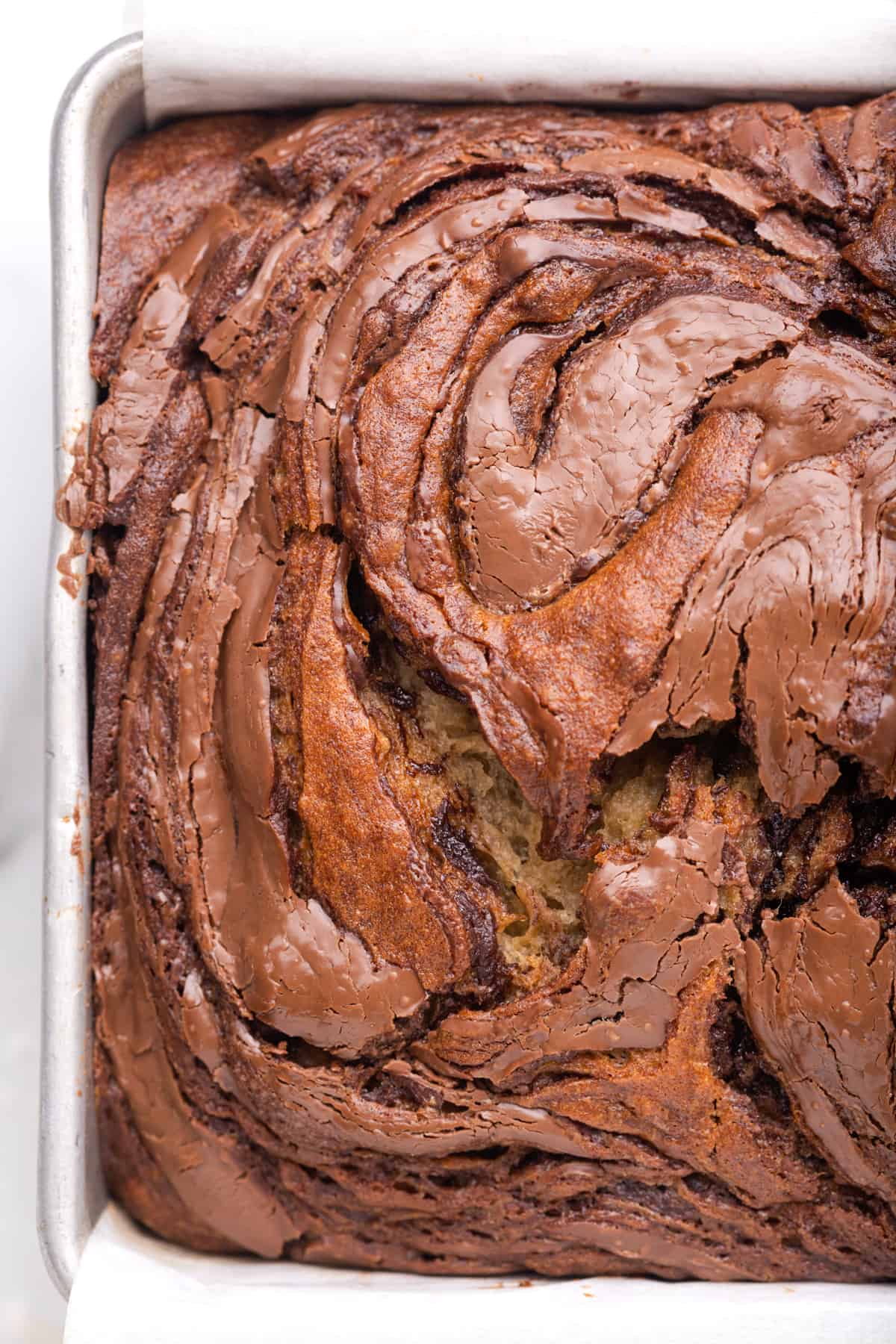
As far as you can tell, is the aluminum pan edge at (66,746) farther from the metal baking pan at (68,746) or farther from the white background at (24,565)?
the white background at (24,565)

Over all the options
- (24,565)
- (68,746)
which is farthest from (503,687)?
(24,565)

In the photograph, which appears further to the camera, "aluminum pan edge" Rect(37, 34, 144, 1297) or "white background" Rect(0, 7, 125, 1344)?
"white background" Rect(0, 7, 125, 1344)

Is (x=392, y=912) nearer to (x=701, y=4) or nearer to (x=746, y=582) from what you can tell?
(x=746, y=582)

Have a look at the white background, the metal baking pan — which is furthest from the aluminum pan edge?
the white background

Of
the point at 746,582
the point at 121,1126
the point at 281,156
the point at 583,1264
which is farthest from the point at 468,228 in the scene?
the point at 583,1264

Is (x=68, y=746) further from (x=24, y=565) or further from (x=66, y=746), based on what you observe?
(x=24, y=565)

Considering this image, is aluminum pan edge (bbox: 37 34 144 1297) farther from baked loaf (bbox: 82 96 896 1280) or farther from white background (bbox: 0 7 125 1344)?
white background (bbox: 0 7 125 1344)
